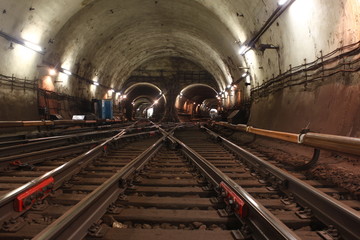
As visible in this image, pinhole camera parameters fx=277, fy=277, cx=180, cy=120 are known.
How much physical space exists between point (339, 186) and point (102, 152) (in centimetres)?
434

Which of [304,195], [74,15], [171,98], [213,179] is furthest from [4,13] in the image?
[171,98]

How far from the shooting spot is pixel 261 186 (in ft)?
11.9

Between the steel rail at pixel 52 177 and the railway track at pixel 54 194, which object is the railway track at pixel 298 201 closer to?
the railway track at pixel 54 194

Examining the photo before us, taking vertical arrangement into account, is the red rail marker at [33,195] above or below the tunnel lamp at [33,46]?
below

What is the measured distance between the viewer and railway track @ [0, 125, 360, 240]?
6.88ft

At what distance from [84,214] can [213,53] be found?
56.1 ft

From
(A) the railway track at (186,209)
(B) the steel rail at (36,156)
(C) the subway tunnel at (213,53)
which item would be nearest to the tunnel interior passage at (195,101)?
(C) the subway tunnel at (213,53)

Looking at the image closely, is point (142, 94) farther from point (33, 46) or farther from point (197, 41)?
point (33, 46)

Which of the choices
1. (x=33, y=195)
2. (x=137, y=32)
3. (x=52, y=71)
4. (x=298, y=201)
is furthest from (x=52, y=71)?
(x=298, y=201)

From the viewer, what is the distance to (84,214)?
7.34 ft

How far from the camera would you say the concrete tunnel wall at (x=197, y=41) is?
18.3 feet

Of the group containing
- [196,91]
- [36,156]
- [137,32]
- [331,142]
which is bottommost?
[36,156]

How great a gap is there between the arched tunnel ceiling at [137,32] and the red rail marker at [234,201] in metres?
7.54

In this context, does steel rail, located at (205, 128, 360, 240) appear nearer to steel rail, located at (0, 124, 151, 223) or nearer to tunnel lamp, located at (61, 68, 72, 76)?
steel rail, located at (0, 124, 151, 223)
